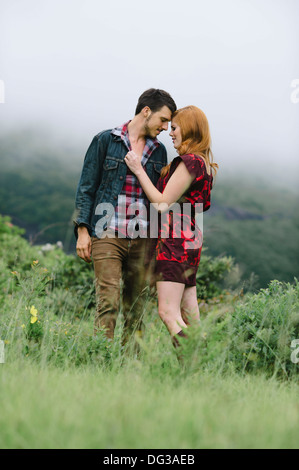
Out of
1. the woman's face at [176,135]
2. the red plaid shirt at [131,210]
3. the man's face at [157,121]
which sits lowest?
the red plaid shirt at [131,210]

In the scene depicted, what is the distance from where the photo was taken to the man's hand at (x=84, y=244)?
3.53 meters

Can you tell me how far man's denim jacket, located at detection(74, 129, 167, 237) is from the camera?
11.7ft

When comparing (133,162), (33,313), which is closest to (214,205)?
(133,162)

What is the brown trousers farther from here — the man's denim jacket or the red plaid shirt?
the man's denim jacket

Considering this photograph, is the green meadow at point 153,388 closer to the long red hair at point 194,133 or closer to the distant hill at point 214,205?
the long red hair at point 194,133

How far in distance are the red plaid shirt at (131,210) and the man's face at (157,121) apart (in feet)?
0.55

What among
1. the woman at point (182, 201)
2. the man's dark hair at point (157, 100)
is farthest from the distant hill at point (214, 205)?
the woman at point (182, 201)

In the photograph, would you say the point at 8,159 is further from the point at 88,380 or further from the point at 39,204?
the point at 88,380

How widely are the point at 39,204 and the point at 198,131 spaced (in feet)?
32.2

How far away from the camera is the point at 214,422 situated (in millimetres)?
1967

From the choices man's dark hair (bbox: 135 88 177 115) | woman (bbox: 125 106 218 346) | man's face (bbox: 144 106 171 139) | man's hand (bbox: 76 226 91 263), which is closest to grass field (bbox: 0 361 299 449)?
woman (bbox: 125 106 218 346)

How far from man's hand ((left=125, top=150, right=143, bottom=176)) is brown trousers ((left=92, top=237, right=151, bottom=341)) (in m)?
0.51

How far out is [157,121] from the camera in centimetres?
356
